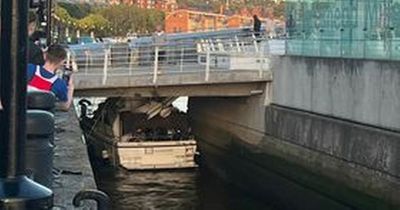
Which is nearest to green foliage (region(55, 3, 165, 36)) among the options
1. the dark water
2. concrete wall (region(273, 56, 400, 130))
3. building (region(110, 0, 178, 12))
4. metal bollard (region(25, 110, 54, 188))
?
building (region(110, 0, 178, 12))

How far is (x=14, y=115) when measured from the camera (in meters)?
2.55

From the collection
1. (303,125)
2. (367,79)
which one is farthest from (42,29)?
(303,125)

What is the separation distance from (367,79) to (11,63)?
15.7 metres

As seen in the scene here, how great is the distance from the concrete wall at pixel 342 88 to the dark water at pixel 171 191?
294cm

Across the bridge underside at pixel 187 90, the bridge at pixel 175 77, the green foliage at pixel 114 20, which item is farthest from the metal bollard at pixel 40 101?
the green foliage at pixel 114 20

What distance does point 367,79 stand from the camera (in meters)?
17.7

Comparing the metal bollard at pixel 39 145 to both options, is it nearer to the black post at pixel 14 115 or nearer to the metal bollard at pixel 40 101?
the metal bollard at pixel 40 101

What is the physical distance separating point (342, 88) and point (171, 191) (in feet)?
21.6

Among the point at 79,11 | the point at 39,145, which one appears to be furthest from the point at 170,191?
the point at 79,11

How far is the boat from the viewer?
27.5m

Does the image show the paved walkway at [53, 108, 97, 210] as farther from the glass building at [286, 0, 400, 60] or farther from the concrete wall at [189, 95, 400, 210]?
the glass building at [286, 0, 400, 60]

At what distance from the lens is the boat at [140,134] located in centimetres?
2755

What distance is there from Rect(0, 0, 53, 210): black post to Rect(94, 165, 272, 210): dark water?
1839 centimetres

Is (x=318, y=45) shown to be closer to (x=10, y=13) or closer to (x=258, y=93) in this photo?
(x=258, y=93)
